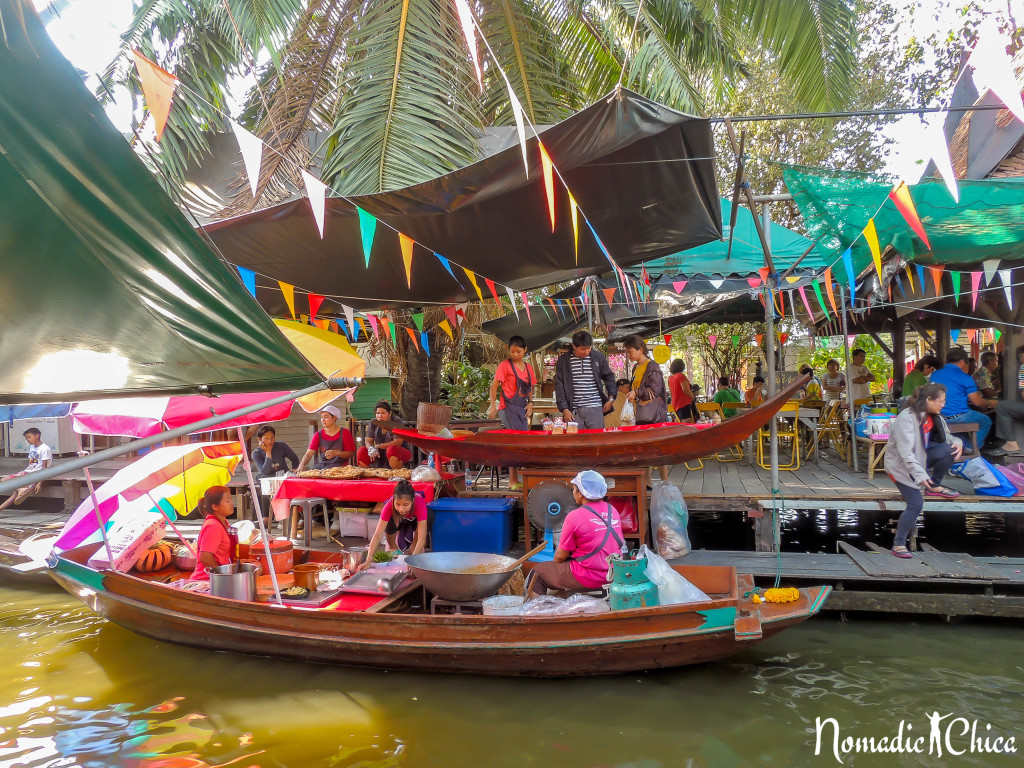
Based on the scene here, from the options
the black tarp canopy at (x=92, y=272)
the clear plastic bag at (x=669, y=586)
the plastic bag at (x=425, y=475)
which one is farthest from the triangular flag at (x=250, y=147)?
the clear plastic bag at (x=669, y=586)

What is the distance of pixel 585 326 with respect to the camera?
39.7 feet

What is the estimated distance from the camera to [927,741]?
4.29 meters

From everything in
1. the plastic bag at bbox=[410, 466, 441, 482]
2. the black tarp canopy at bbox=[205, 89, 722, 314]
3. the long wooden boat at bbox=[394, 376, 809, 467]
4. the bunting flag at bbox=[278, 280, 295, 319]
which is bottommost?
the plastic bag at bbox=[410, 466, 441, 482]

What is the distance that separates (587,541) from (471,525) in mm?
2319

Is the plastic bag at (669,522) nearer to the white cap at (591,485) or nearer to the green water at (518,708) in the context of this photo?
the green water at (518,708)

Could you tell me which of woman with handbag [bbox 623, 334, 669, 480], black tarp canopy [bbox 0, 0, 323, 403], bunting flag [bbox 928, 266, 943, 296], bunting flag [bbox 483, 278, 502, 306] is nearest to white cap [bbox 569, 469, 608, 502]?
black tarp canopy [bbox 0, 0, 323, 403]

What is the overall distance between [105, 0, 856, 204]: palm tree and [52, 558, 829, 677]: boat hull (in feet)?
Answer: 13.4

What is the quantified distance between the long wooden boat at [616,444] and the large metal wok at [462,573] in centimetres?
138

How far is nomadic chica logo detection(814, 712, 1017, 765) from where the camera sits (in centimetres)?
419

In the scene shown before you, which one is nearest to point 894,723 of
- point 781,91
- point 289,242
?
point 289,242

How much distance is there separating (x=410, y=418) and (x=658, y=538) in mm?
5872

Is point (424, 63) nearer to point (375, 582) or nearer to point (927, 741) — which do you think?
point (375, 582)

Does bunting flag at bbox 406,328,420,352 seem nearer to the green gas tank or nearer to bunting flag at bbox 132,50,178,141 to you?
bunting flag at bbox 132,50,178,141

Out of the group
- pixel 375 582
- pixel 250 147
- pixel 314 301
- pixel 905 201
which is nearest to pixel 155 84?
pixel 250 147
